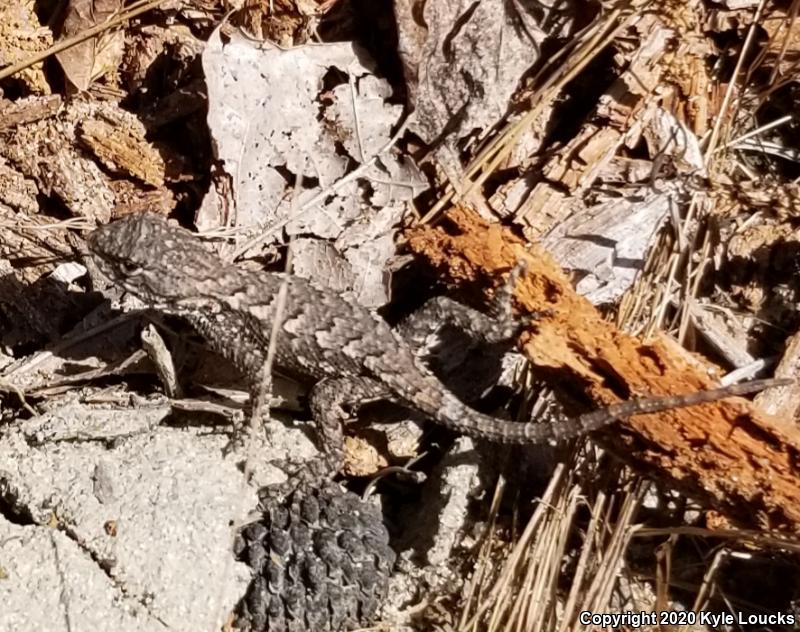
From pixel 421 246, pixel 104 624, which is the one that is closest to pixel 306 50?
pixel 421 246

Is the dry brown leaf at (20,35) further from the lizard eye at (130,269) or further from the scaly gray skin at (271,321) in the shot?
the lizard eye at (130,269)

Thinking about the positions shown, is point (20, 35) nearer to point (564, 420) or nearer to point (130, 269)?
point (130, 269)

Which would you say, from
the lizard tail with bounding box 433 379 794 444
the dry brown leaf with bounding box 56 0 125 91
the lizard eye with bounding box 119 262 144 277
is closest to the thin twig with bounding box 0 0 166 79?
the dry brown leaf with bounding box 56 0 125 91

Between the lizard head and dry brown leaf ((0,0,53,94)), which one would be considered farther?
dry brown leaf ((0,0,53,94))

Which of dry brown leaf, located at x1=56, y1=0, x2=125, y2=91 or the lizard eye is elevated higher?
dry brown leaf, located at x1=56, y1=0, x2=125, y2=91

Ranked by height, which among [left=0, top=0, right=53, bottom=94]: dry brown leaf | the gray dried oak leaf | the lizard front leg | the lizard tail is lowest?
the gray dried oak leaf

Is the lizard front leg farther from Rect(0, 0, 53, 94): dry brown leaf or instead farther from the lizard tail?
Rect(0, 0, 53, 94): dry brown leaf
